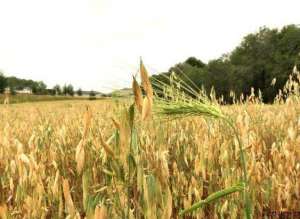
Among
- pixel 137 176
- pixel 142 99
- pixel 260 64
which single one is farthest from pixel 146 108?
pixel 260 64

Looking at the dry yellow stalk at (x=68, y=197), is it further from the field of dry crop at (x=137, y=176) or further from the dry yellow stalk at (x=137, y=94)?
the dry yellow stalk at (x=137, y=94)

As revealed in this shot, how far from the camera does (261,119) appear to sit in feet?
11.7

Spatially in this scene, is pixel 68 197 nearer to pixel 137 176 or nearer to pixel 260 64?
pixel 137 176

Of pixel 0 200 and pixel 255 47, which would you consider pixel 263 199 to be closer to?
pixel 0 200

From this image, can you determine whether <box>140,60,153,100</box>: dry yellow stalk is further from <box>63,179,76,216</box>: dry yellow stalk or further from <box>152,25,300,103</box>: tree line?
<box>152,25,300,103</box>: tree line

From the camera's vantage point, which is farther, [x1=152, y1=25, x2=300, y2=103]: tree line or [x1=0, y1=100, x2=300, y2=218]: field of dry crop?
[x1=152, y1=25, x2=300, y2=103]: tree line

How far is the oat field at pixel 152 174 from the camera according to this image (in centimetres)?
83

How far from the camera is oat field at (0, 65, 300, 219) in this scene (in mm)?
834

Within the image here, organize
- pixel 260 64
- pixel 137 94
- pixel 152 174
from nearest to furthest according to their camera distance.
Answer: pixel 137 94 < pixel 152 174 < pixel 260 64

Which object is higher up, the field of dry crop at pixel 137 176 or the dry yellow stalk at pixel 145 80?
the dry yellow stalk at pixel 145 80

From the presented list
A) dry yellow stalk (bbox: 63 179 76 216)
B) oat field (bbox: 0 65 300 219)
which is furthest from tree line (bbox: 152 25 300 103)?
dry yellow stalk (bbox: 63 179 76 216)

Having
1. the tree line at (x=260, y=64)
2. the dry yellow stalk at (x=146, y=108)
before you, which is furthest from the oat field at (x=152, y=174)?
the tree line at (x=260, y=64)

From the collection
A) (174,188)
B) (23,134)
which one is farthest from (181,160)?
(23,134)

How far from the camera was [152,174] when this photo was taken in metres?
0.89
